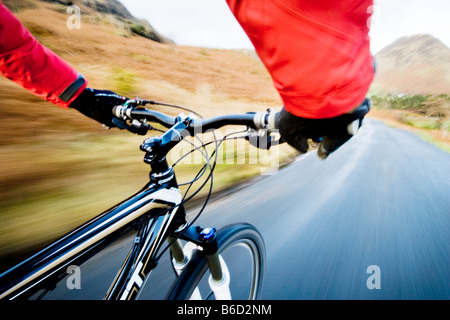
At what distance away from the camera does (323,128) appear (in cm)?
57

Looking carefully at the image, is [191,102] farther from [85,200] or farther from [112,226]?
[112,226]

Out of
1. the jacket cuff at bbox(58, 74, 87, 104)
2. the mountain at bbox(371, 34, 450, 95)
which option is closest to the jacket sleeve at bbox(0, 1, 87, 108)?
the jacket cuff at bbox(58, 74, 87, 104)

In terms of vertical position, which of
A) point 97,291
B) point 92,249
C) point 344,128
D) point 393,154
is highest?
point 344,128

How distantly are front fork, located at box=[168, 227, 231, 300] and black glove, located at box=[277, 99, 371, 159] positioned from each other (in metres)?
0.61

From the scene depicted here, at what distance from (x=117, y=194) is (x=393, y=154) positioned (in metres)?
7.85

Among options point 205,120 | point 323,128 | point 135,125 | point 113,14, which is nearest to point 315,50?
point 323,128

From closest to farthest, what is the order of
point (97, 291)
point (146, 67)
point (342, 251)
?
point (97, 291) < point (342, 251) < point (146, 67)

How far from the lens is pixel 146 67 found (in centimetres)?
1039

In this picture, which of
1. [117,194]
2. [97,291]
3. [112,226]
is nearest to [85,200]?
[117,194]

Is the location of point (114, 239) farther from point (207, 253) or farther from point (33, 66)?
point (33, 66)

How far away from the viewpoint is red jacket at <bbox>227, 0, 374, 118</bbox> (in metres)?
0.43

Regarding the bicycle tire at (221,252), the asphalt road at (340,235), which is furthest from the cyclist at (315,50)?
the asphalt road at (340,235)

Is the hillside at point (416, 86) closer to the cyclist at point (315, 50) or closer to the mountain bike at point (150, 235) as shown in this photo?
the mountain bike at point (150, 235)

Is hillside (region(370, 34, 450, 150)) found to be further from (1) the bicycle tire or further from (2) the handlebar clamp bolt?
(2) the handlebar clamp bolt
